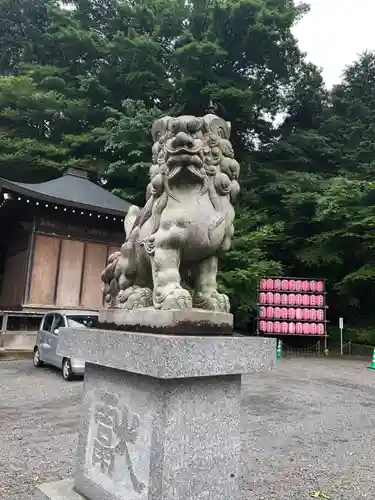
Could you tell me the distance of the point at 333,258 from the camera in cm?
1443

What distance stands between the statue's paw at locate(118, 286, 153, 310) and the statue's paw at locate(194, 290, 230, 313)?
293 millimetres

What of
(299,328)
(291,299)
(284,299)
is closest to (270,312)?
(284,299)

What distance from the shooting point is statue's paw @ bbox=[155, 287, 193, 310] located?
208cm

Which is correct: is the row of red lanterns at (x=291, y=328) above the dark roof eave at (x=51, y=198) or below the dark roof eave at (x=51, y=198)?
below

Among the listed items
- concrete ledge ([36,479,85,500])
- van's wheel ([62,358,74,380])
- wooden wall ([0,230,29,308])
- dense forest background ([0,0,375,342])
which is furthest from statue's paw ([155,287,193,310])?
dense forest background ([0,0,375,342])

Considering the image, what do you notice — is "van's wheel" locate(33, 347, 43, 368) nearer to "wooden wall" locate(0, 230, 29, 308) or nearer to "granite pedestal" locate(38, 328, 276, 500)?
"wooden wall" locate(0, 230, 29, 308)

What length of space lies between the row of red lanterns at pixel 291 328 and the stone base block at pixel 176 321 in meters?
10.6

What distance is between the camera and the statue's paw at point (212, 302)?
2334mm

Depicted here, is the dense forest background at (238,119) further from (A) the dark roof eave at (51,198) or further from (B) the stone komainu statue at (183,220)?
(B) the stone komainu statue at (183,220)

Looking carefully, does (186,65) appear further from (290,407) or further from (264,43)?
(290,407)

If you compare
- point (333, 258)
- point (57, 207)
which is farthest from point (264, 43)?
point (57, 207)

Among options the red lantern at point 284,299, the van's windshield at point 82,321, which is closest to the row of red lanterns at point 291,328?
the red lantern at point 284,299

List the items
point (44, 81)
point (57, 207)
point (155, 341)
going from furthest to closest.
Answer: point (44, 81) → point (57, 207) → point (155, 341)

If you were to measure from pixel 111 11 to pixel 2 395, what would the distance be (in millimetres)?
19252
